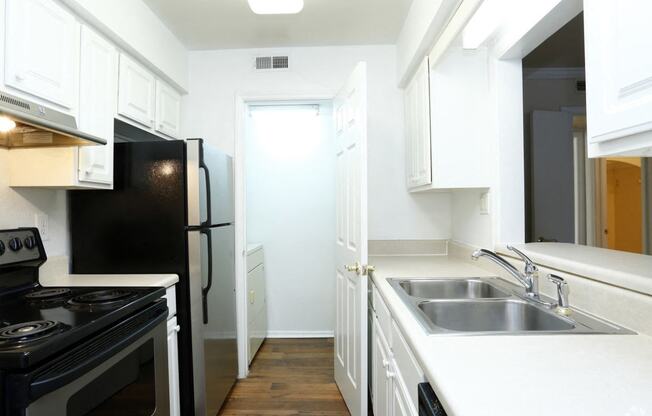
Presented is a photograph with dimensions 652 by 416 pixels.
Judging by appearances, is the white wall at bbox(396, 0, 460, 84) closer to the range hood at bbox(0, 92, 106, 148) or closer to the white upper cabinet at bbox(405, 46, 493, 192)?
the white upper cabinet at bbox(405, 46, 493, 192)

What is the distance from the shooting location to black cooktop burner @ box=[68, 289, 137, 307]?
1351 mm

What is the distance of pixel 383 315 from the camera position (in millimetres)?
1609

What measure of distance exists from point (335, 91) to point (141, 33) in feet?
4.47

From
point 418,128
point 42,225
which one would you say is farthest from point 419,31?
point 42,225

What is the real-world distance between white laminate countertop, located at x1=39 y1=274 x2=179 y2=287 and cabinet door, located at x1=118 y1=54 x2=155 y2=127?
92 centimetres

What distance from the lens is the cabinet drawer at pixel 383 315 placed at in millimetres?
1442

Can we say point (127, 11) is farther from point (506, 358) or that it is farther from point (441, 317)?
point (506, 358)

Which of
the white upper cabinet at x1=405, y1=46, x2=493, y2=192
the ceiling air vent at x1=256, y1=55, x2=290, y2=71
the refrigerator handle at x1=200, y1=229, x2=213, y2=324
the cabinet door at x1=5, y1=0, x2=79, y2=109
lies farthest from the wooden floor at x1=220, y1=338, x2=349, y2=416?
the ceiling air vent at x1=256, y1=55, x2=290, y2=71

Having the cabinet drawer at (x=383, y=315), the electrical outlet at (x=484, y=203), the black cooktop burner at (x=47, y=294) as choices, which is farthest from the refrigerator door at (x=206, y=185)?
the electrical outlet at (x=484, y=203)

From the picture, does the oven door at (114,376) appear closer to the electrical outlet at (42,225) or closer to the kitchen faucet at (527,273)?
the electrical outlet at (42,225)

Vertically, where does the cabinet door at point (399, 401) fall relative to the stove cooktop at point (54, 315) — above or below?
below

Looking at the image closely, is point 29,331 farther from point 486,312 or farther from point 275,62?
point 275,62

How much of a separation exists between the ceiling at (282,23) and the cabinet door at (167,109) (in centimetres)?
43

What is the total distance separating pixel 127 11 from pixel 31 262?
1429 millimetres
